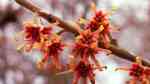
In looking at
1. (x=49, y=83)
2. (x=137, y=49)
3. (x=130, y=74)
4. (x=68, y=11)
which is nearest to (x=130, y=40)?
(x=137, y=49)

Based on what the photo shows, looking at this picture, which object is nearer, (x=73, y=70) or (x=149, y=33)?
(x=73, y=70)

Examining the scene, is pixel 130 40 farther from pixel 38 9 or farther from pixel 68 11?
pixel 38 9

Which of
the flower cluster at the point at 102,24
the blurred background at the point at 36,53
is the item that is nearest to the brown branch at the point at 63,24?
the flower cluster at the point at 102,24

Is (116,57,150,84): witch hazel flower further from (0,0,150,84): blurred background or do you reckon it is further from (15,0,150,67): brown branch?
(0,0,150,84): blurred background

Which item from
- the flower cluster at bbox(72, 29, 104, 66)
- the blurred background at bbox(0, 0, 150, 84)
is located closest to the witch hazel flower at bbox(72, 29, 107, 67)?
the flower cluster at bbox(72, 29, 104, 66)

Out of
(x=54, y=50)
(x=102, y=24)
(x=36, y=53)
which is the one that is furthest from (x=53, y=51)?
(x=36, y=53)
